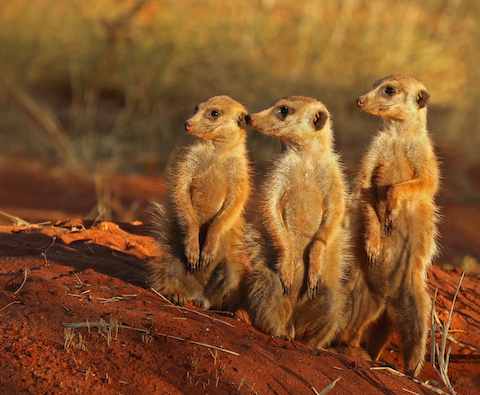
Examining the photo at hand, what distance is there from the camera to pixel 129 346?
2.83 metres

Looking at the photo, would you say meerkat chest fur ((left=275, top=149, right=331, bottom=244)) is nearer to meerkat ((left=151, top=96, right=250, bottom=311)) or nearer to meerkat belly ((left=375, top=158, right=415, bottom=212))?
meerkat ((left=151, top=96, right=250, bottom=311))

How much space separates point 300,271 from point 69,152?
6.82 meters

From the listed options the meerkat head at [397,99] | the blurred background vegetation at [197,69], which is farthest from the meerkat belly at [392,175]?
the blurred background vegetation at [197,69]

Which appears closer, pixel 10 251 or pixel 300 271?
pixel 300 271

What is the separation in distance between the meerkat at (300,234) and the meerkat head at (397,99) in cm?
38

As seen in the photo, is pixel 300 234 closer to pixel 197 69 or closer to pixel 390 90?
pixel 390 90

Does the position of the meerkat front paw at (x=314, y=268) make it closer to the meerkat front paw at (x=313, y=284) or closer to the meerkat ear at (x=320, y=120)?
the meerkat front paw at (x=313, y=284)

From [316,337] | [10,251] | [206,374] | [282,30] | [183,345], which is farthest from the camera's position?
[282,30]

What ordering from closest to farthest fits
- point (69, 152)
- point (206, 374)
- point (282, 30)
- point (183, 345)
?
1. point (206, 374)
2. point (183, 345)
3. point (69, 152)
4. point (282, 30)

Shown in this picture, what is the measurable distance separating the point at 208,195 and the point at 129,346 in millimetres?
1562

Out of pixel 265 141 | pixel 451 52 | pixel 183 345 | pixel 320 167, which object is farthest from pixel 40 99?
pixel 183 345

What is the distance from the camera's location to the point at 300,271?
4.01 metres

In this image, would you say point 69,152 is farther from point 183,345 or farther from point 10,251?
point 183,345

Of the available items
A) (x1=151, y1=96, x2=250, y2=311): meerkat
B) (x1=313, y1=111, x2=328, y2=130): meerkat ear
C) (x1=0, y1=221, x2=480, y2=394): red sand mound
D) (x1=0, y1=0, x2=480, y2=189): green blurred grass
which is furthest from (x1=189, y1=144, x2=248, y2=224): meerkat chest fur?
(x1=0, y1=0, x2=480, y2=189): green blurred grass
